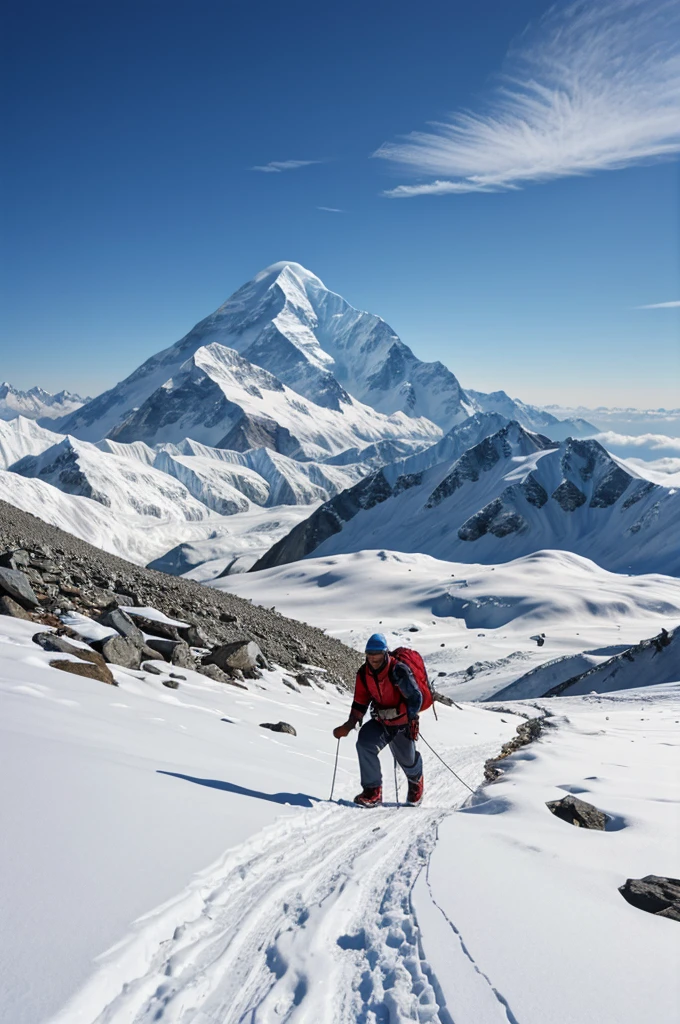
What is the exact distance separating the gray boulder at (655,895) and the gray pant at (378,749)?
337cm

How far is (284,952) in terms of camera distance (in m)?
3.64

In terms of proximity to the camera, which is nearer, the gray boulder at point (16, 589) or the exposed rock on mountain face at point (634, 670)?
the gray boulder at point (16, 589)

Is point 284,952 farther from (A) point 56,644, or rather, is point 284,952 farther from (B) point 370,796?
(A) point 56,644

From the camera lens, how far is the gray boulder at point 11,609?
10305mm

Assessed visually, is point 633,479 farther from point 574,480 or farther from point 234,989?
point 234,989

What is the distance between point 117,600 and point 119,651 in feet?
18.4

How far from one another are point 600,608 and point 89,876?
7384 centimetres

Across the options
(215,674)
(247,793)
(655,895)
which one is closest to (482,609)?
(215,674)

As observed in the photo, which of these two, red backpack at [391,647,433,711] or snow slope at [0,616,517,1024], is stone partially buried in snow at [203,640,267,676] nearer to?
snow slope at [0,616,517,1024]

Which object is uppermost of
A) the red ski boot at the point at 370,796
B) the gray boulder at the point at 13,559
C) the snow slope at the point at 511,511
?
the snow slope at the point at 511,511

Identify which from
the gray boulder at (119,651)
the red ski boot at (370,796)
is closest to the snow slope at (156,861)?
the red ski boot at (370,796)

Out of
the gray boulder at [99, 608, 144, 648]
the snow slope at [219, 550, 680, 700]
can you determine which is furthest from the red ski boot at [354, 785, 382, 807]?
the snow slope at [219, 550, 680, 700]

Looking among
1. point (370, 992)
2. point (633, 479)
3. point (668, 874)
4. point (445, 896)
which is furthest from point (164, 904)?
point (633, 479)

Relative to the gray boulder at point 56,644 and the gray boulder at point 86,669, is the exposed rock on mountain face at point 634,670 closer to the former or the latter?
the gray boulder at point 86,669
